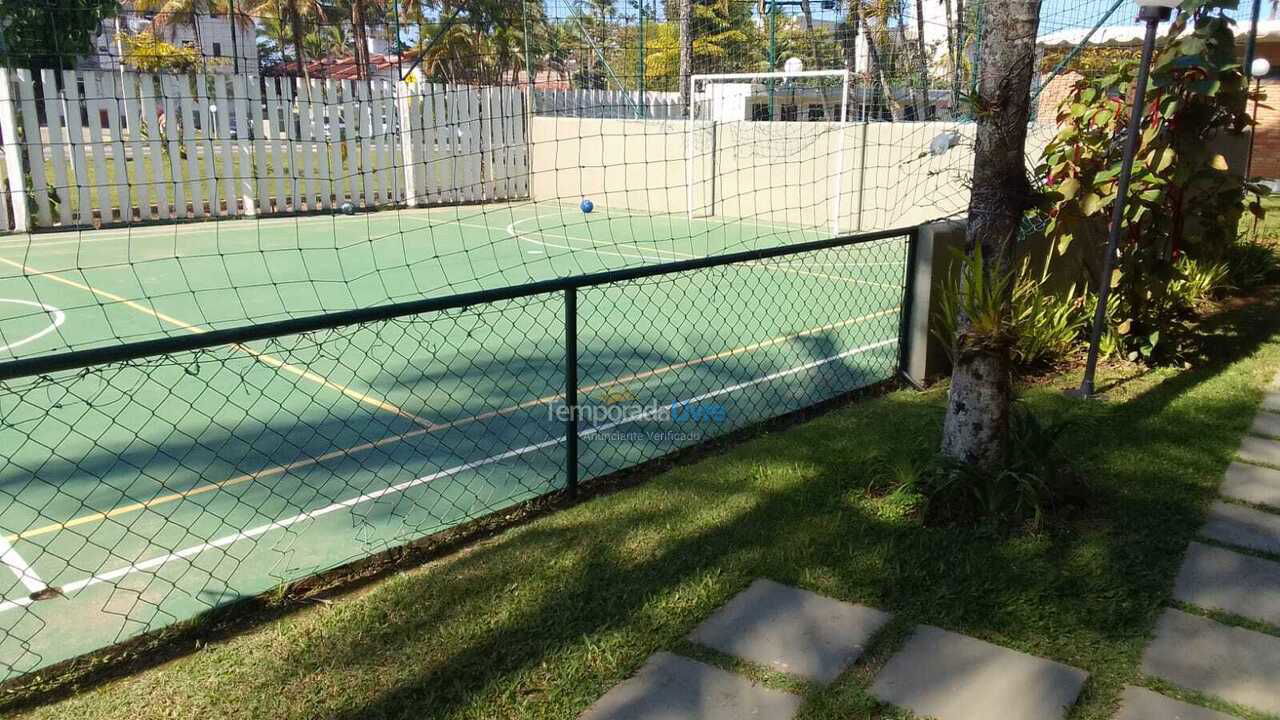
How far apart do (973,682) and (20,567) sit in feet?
11.0

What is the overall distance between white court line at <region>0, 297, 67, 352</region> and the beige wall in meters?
6.86

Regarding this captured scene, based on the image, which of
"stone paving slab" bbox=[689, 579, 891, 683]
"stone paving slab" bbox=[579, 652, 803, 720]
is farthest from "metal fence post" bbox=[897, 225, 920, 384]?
"stone paving slab" bbox=[579, 652, 803, 720]

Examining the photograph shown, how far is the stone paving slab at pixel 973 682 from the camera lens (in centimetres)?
244

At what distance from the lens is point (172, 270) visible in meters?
10.2

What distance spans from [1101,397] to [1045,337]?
0.69 meters

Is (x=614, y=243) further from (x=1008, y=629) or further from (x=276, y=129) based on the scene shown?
(x=1008, y=629)

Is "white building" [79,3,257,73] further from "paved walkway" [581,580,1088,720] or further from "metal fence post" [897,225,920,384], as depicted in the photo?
"paved walkway" [581,580,1088,720]

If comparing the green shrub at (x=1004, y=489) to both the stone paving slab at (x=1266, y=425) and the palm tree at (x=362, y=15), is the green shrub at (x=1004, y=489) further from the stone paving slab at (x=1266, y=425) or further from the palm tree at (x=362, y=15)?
the palm tree at (x=362, y=15)

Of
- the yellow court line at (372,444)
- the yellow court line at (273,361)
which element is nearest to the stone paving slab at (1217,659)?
the yellow court line at (273,361)

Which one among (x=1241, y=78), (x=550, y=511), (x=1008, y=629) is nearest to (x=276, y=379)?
(x=550, y=511)

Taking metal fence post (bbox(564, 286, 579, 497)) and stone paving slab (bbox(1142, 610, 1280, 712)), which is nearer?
stone paving slab (bbox(1142, 610, 1280, 712))

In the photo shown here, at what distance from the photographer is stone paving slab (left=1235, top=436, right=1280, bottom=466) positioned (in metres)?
4.23

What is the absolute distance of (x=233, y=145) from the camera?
15.3 meters

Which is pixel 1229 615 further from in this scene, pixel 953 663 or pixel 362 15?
pixel 362 15
